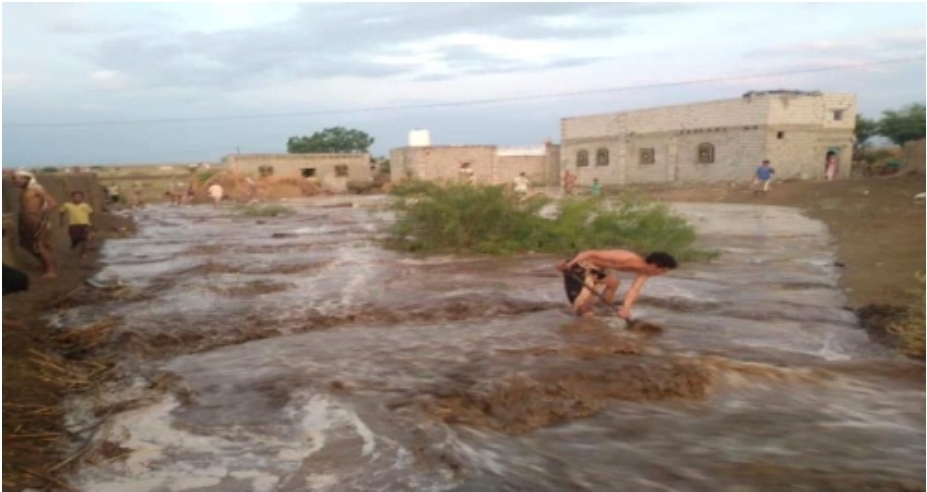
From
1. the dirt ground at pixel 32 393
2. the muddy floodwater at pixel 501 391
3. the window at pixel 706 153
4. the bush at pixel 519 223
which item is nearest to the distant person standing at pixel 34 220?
the dirt ground at pixel 32 393

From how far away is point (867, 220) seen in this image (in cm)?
1666

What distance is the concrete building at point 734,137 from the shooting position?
98.8 ft

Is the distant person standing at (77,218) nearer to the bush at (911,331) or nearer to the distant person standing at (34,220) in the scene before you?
the distant person standing at (34,220)

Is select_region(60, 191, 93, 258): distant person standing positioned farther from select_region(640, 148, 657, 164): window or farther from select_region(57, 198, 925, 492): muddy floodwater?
select_region(640, 148, 657, 164): window

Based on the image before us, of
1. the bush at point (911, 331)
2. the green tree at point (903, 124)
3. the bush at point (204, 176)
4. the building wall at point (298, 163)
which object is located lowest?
the bush at point (911, 331)

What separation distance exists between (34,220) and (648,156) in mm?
28411

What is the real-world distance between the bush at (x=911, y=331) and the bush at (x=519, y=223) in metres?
5.54

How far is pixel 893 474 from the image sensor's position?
161 inches

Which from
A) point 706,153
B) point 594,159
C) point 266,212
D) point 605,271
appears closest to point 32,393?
point 605,271

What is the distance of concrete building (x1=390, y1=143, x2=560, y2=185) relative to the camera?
39500 millimetres

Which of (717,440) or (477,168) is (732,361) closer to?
(717,440)

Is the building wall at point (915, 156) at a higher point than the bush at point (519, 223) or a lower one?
higher

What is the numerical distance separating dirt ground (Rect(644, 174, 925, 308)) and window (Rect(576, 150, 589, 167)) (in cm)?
722

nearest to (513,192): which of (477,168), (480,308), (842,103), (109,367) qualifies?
(480,308)
